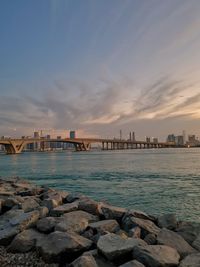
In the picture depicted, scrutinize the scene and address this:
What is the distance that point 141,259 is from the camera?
17.9 ft

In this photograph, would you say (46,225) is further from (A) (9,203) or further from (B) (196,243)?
(A) (9,203)

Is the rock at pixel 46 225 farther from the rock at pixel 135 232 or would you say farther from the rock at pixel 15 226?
the rock at pixel 135 232

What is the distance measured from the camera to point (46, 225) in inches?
281

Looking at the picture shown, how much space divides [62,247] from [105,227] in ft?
4.78

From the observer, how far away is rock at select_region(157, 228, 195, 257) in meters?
6.18

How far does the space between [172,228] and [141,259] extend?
8.68 ft

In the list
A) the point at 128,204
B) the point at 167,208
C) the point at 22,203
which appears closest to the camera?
the point at 22,203

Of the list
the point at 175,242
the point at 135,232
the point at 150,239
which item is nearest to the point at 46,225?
the point at 135,232

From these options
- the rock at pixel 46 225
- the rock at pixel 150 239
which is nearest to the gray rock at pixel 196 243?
Result: the rock at pixel 150 239

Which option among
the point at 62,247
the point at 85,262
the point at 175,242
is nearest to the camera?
the point at 85,262

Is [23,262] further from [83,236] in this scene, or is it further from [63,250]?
[83,236]

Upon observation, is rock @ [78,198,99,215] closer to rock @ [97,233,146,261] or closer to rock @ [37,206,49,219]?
rock @ [37,206,49,219]

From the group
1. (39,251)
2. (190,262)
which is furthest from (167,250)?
(39,251)

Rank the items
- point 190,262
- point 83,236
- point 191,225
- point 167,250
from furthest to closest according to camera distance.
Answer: point 191,225, point 83,236, point 167,250, point 190,262
